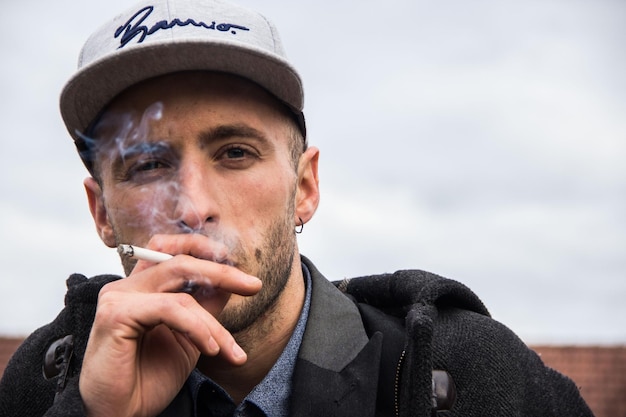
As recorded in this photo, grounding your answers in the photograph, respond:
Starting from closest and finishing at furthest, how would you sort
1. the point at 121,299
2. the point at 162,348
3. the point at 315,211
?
the point at 121,299 → the point at 162,348 → the point at 315,211

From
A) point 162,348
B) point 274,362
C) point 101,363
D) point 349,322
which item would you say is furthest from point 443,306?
point 101,363

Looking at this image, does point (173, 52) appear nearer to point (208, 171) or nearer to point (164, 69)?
point (164, 69)

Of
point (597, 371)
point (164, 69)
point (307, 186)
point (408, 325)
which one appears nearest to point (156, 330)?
point (408, 325)

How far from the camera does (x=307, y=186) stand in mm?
3572

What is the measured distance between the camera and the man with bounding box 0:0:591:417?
2533 mm

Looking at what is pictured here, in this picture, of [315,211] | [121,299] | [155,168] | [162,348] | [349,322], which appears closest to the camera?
[121,299]

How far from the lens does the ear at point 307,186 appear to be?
3.47 m

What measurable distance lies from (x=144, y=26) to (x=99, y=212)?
0.92 meters

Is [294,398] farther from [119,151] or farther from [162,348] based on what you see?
[119,151]

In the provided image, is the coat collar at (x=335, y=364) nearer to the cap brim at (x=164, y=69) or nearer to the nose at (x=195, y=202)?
the nose at (x=195, y=202)

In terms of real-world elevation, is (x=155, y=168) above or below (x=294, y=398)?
above

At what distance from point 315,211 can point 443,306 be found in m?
0.78

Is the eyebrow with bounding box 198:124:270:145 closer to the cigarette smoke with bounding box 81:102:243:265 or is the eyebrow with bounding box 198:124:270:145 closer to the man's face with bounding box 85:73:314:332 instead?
the man's face with bounding box 85:73:314:332

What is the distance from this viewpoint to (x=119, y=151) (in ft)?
9.77
